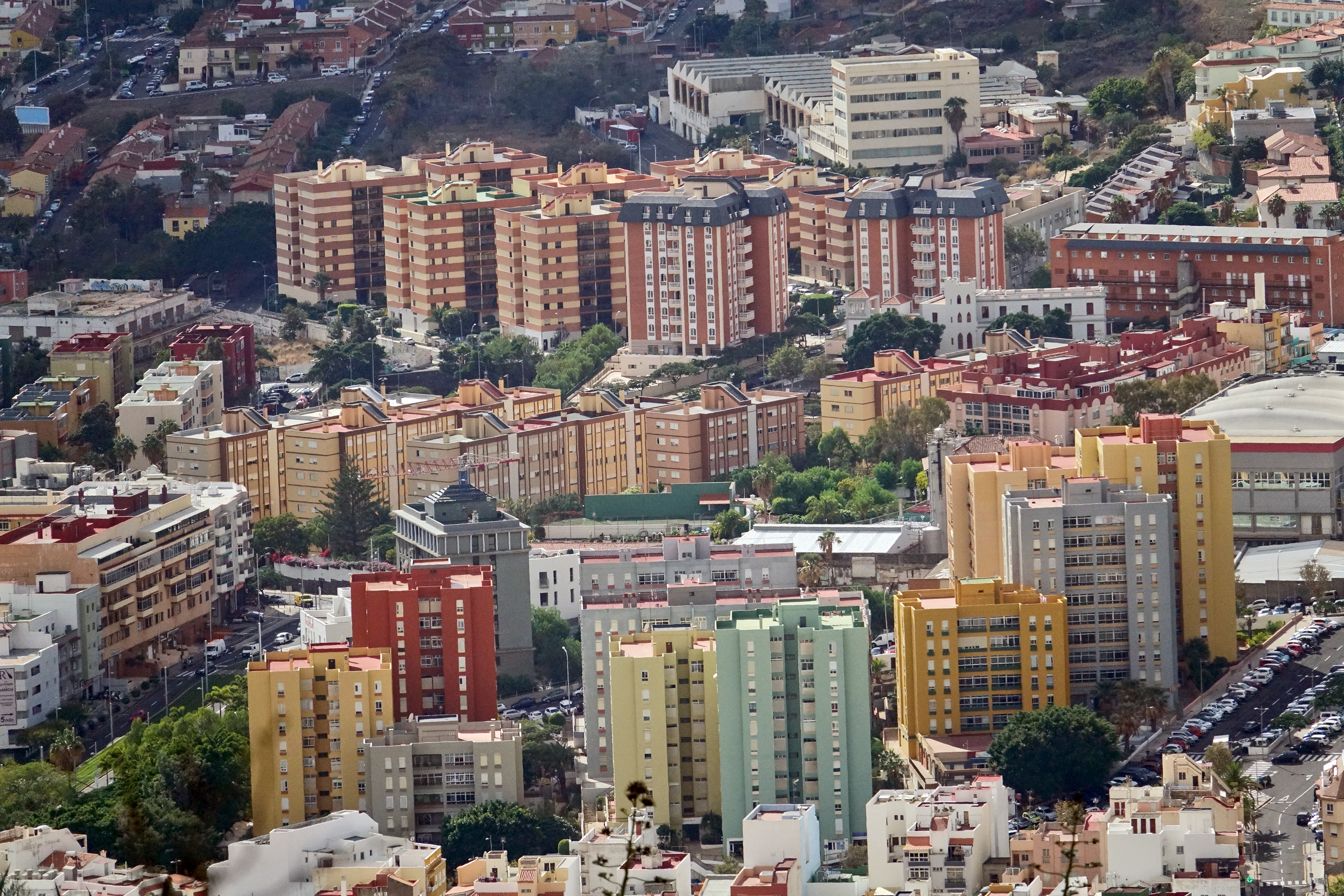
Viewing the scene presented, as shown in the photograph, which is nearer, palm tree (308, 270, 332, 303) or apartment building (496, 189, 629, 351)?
apartment building (496, 189, 629, 351)

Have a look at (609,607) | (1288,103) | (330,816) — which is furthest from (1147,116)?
(330,816)

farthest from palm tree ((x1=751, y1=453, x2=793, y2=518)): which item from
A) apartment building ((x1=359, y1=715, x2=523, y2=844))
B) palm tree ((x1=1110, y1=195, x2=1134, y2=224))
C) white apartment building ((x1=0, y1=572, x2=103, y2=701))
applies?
apartment building ((x1=359, y1=715, x2=523, y2=844))

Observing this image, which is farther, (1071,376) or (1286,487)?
(1071,376)

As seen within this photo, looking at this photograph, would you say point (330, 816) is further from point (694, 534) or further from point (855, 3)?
point (855, 3)

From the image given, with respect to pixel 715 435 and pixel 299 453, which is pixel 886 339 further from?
pixel 299 453

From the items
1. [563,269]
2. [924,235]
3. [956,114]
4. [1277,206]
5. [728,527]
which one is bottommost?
[728,527]

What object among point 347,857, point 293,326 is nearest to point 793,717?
point 347,857

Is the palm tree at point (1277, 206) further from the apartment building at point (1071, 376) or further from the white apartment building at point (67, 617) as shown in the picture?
the white apartment building at point (67, 617)

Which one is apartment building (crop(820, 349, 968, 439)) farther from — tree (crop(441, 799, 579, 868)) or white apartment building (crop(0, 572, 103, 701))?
tree (crop(441, 799, 579, 868))
